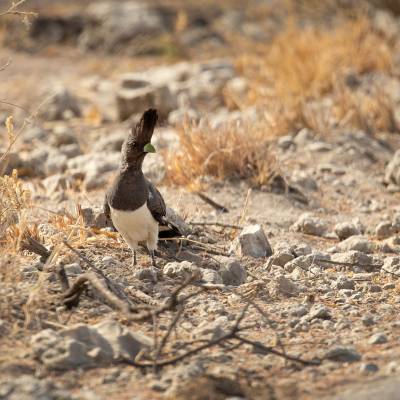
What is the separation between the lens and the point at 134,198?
14.3 feet

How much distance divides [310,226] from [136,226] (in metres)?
1.59

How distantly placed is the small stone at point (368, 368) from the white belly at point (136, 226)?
1.50 m

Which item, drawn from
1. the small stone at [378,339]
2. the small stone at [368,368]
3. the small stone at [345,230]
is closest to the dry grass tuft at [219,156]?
the small stone at [345,230]

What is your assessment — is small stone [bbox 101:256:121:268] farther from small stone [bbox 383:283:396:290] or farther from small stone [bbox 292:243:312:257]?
small stone [bbox 383:283:396:290]

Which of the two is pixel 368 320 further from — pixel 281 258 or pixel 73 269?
pixel 73 269

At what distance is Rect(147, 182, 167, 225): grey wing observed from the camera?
4.46 meters

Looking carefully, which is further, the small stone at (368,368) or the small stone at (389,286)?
the small stone at (389,286)

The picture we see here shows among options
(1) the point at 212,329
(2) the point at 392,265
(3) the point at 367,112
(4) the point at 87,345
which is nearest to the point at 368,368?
(1) the point at 212,329

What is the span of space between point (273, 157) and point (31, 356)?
3.38 metres

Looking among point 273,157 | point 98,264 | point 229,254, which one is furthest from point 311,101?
point 98,264

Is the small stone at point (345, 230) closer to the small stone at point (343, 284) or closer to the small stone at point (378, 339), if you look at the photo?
the small stone at point (343, 284)

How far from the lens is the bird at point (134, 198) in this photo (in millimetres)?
4297

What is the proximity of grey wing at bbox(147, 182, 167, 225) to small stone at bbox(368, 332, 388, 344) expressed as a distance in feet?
4.49

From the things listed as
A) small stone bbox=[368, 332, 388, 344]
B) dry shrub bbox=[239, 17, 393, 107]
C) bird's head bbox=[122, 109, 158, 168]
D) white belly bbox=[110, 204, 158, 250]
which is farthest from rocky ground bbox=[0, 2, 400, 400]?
dry shrub bbox=[239, 17, 393, 107]
